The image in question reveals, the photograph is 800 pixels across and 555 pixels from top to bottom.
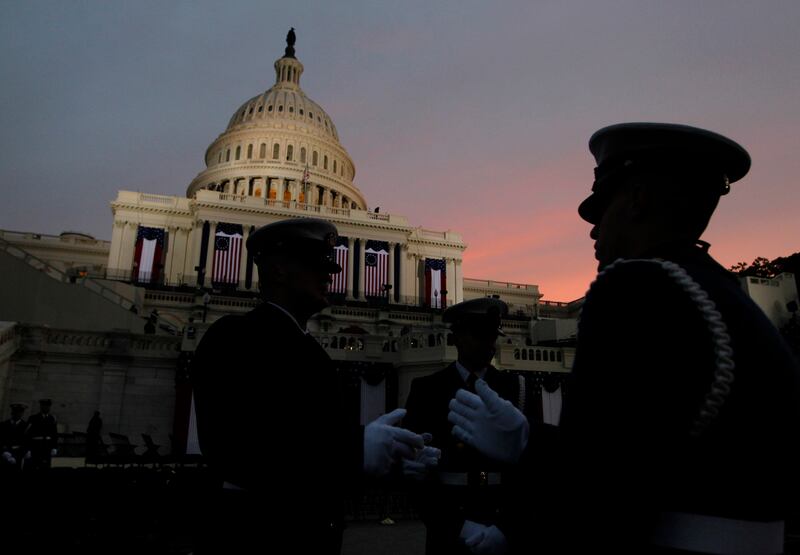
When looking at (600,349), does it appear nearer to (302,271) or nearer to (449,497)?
(302,271)

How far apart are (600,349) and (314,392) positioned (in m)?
1.53

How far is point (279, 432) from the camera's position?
8.59ft

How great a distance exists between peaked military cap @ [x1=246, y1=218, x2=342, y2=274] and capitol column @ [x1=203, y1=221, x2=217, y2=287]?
179 feet

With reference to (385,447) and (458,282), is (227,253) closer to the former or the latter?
(458,282)

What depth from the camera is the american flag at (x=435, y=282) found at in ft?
206

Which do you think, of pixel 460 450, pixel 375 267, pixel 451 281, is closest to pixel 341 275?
pixel 375 267

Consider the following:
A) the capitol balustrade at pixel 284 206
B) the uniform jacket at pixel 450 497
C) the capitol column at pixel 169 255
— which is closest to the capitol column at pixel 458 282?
the capitol balustrade at pixel 284 206

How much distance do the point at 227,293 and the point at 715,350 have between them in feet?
164

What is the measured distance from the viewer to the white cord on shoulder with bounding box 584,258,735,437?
65.8 inches

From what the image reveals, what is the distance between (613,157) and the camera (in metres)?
2.27

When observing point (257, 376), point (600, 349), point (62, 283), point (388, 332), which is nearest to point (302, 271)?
point (257, 376)

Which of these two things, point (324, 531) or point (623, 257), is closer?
point (623, 257)

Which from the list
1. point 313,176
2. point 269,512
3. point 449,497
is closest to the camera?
point 269,512

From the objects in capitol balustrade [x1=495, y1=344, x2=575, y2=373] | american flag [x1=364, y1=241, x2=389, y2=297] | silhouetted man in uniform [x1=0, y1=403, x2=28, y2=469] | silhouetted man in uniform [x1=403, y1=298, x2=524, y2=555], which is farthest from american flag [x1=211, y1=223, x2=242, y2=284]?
silhouetted man in uniform [x1=403, y1=298, x2=524, y2=555]
